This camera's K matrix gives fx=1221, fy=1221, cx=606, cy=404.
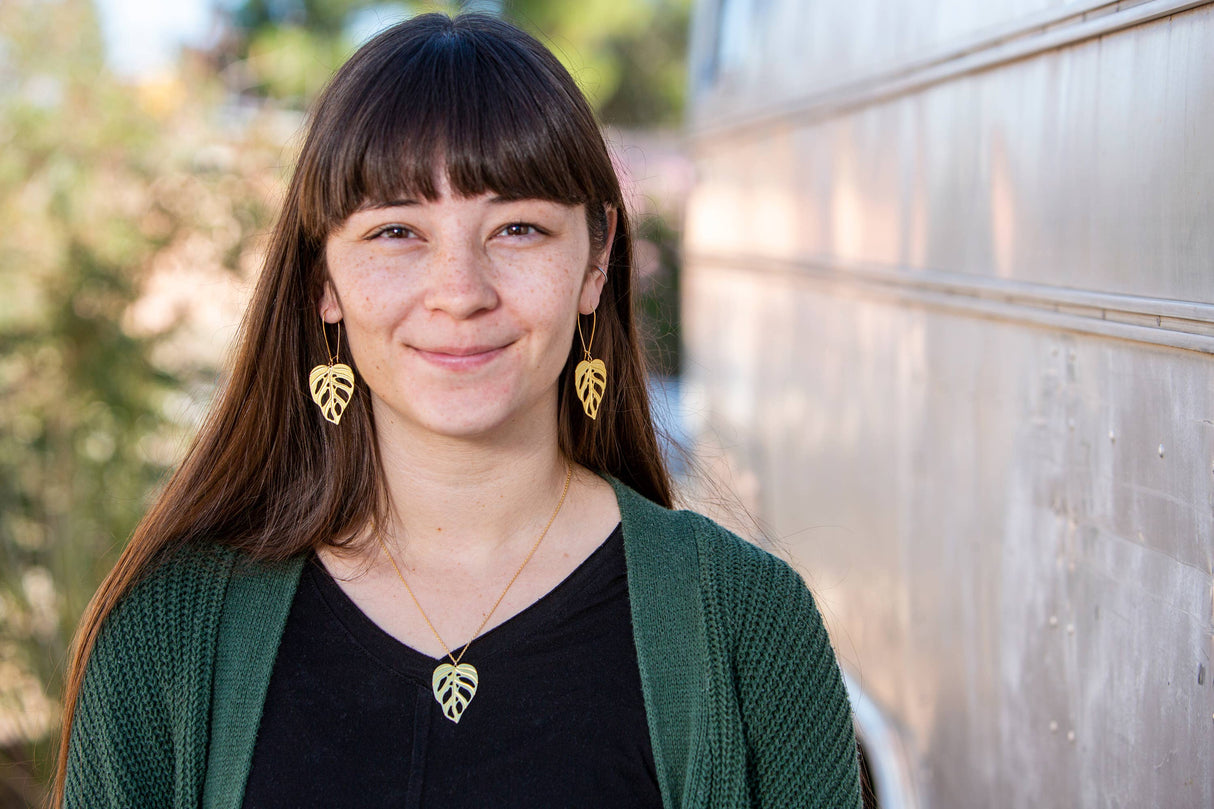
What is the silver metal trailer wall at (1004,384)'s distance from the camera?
1726 millimetres

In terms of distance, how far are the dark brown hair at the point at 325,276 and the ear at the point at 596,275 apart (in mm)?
19

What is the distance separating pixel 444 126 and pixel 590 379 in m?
0.52

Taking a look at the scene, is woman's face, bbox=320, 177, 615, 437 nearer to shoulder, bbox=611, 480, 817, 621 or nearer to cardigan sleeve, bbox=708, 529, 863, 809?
shoulder, bbox=611, 480, 817, 621

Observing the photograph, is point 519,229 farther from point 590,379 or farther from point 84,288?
point 84,288

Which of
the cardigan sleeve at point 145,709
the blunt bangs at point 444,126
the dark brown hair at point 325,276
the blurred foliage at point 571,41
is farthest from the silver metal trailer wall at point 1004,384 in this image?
the blurred foliage at point 571,41

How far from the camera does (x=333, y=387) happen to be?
181 cm

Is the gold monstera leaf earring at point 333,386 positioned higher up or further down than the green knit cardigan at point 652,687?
higher up

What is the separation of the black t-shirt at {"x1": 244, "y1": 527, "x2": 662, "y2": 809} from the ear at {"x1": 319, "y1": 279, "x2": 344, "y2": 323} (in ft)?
1.35

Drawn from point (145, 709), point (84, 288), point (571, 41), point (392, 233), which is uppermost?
point (571, 41)

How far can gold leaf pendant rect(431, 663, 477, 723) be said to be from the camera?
5.24ft

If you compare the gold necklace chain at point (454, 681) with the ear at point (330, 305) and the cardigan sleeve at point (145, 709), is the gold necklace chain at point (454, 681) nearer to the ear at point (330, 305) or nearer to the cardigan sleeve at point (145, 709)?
the cardigan sleeve at point (145, 709)

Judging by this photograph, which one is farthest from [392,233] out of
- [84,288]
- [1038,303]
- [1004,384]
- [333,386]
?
[84,288]

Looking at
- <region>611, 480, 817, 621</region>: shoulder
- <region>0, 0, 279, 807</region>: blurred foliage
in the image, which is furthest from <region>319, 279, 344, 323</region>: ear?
<region>0, 0, 279, 807</region>: blurred foliage

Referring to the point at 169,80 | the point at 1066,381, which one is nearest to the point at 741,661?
the point at 1066,381
